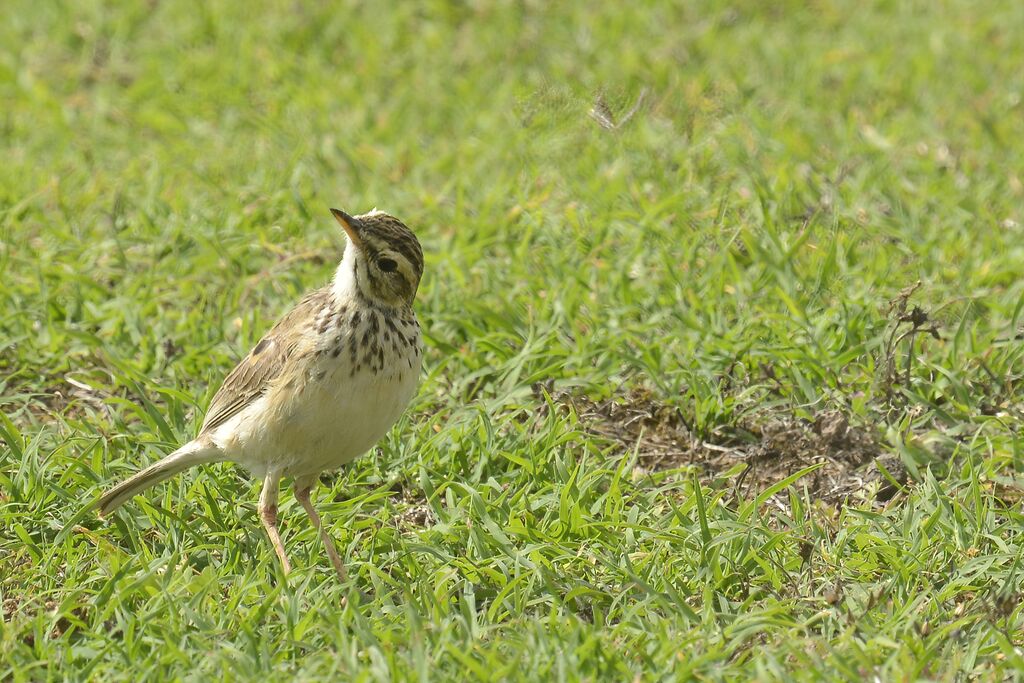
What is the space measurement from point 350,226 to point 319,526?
44.0 inches

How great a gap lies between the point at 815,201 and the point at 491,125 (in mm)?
2209

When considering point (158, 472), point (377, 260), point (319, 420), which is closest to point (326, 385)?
point (319, 420)

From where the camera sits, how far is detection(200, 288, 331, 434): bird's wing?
575 centimetres

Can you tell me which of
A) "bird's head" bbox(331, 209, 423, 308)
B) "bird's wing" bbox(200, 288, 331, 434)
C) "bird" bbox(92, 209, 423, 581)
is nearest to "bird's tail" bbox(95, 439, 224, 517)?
"bird" bbox(92, 209, 423, 581)

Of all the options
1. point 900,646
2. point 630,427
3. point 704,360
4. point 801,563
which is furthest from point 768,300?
point 900,646

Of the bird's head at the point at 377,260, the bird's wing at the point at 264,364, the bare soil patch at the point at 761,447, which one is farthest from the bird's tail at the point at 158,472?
the bare soil patch at the point at 761,447

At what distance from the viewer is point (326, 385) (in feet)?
18.2

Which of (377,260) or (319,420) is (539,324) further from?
(319,420)

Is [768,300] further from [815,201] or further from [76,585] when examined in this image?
[76,585]

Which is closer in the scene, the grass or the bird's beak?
the grass

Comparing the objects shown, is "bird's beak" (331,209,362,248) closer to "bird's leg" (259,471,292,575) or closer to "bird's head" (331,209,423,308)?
"bird's head" (331,209,423,308)

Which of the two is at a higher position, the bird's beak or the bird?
the bird's beak

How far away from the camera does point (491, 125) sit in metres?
9.65

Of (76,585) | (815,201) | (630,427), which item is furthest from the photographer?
(815,201)
